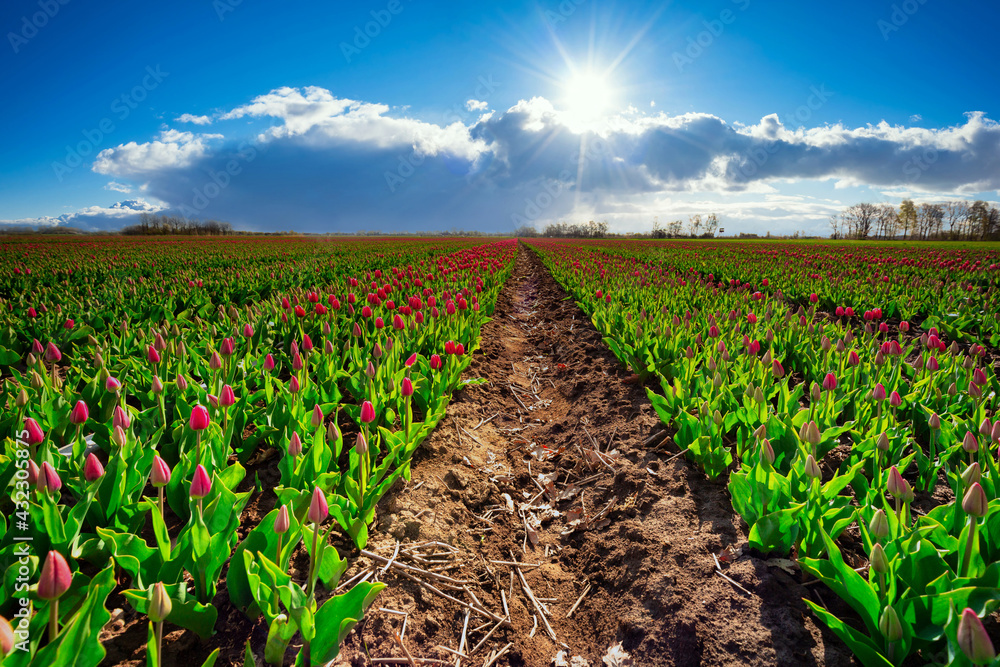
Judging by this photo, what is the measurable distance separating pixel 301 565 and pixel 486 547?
1.05 m

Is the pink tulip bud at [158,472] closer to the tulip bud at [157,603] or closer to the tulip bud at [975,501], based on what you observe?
the tulip bud at [157,603]

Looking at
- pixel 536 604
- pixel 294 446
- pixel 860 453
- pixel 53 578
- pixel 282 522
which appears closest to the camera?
pixel 53 578

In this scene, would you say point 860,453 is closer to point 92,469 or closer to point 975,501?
point 975,501

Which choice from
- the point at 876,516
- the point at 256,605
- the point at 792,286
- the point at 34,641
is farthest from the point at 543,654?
the point at 792,286

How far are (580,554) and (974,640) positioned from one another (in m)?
1.81

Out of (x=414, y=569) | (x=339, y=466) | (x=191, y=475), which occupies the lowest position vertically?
(x=414, y=569)

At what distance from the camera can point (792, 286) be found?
32.0ft

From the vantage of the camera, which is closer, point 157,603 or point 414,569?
point 157,603

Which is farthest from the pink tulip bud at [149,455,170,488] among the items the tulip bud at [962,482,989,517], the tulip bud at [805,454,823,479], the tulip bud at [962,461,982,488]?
the tulip bud at [962,461,982,488]

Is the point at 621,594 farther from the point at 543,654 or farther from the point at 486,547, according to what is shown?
the point at 486,547

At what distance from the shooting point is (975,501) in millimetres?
1619

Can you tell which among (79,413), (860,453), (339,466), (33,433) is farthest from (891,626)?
(79,413)

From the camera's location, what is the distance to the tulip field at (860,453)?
158 centimetres

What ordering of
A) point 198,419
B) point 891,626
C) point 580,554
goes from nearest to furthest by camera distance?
1. point 891,626
2. point 198,419
3. point 580,554
